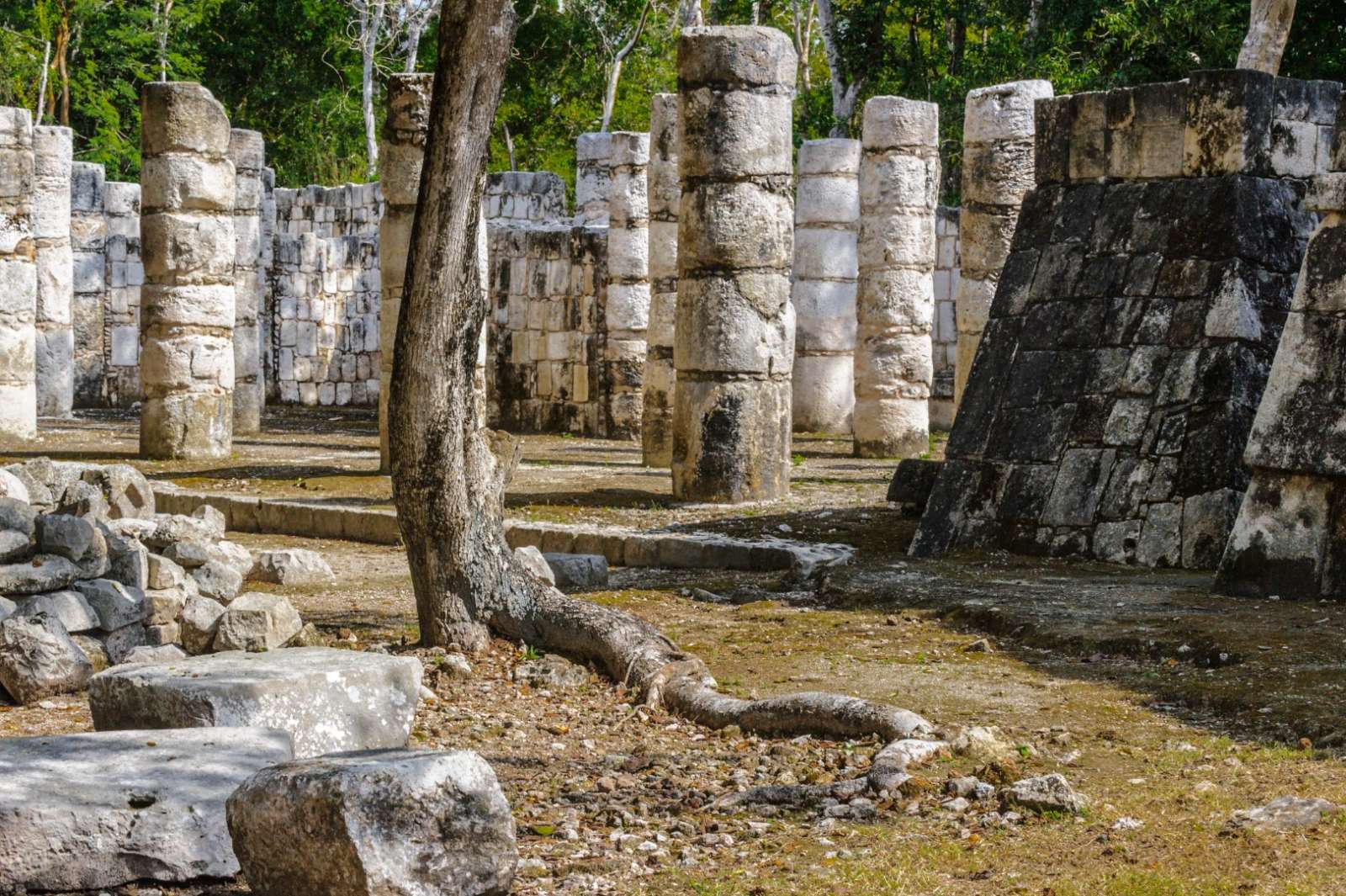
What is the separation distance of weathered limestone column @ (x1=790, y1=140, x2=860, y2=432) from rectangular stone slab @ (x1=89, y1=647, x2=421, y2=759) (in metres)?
14.7

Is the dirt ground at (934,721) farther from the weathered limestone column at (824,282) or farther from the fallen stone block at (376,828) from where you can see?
the weathered limestone column at (824,282)

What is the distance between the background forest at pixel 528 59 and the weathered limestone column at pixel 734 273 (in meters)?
11.2

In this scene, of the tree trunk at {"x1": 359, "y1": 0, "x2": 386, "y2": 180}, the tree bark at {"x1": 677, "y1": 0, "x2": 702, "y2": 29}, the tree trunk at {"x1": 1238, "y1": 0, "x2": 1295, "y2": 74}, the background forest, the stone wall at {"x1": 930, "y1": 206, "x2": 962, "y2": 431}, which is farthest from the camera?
the tree bark at {"x1": 677, "y1": 0, "x2": 702, "y2": 29}

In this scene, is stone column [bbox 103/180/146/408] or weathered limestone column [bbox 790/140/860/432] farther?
stone column [bbox 103/180/146/408]

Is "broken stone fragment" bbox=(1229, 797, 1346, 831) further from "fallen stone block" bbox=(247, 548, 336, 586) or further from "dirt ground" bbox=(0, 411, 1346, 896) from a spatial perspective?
"fallen stone block" bbox=(247, 548, 336, 586)

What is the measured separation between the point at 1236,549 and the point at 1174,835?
3.76 metres

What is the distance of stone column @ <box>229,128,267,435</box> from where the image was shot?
20062 millimetres

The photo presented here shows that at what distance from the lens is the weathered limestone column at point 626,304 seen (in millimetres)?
20109

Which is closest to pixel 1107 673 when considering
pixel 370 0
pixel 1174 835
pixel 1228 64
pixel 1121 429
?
pixel 1174 835

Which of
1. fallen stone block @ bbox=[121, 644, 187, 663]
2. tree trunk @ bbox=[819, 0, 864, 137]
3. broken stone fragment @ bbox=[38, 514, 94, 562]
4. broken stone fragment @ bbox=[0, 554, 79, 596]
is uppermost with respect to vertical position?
tree trunk @ bbox=[819, 0, 864, 137]

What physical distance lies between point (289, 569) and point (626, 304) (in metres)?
10.2

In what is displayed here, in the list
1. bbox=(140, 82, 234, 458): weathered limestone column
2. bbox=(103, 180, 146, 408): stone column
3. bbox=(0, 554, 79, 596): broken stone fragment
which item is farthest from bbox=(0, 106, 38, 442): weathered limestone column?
bbox=(0, 554, 79, 596): broken stone fragment

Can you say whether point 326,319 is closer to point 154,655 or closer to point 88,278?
point 88,278

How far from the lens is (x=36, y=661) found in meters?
7.04
